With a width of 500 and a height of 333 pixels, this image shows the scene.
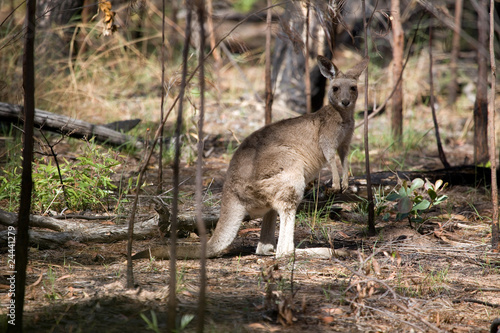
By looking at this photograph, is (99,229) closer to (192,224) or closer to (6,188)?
(192,224)

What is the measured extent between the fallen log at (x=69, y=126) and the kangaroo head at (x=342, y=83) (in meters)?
2.69

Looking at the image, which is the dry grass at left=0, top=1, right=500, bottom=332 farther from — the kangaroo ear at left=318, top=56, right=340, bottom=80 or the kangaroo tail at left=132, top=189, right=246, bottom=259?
the kangaroo ear at left=318, top=56, right=340, bottom=80

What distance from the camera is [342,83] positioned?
168 inches

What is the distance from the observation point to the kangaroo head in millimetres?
Answer: 4207

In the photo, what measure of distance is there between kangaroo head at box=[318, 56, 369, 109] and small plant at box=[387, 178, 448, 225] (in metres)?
0.88

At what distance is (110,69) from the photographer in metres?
8.52

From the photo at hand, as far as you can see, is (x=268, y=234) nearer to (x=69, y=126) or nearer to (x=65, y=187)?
(x=65, y=187)

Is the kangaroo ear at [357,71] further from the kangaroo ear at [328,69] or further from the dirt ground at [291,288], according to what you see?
the dirt ground at [291,288]

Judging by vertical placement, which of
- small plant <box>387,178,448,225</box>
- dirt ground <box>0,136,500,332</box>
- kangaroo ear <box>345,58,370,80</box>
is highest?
kangaroo ear <box>345,58,370,80</box>

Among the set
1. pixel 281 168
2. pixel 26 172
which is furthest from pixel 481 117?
pixel 26 172

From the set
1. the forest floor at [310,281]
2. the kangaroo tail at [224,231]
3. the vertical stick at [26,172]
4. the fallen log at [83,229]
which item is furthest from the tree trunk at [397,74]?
the vertical stick at [26,172]

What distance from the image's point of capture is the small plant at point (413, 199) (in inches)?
169

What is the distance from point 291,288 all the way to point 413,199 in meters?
1.99

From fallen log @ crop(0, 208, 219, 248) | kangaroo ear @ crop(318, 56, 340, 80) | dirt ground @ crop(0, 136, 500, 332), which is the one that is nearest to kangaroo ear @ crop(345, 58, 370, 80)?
kangaroo ear @ crop(318, 56, 340, 80)
